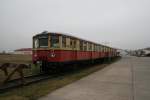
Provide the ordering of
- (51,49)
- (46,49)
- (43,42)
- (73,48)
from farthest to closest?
(73,48), (43,42), (46,49), (51,49)

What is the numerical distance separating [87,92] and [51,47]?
228 inches

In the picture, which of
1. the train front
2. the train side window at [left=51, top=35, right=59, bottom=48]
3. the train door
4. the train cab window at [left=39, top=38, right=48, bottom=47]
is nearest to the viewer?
the train front

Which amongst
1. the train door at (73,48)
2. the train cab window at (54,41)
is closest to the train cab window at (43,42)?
the train cab window at (54,41)

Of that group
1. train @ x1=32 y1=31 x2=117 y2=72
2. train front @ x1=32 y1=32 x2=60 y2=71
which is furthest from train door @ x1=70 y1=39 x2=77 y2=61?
train front @ x1=32 y1=32 x2=60 y2=71

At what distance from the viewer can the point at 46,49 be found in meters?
12.4

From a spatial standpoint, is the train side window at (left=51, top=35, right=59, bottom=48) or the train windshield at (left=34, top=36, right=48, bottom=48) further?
the train windshield at (left=34, top=36, right=48, bottom=48)

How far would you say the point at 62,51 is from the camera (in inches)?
491

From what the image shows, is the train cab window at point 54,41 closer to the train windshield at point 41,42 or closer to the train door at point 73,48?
the train windshield at point 41,42

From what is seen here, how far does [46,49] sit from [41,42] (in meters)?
0.81

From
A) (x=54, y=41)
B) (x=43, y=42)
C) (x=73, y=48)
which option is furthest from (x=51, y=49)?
(x=73, y=48)

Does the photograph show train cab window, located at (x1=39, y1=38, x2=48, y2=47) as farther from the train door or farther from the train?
the train door

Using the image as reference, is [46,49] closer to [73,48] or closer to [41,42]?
[41,42]

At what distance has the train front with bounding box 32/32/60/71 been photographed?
12219mm

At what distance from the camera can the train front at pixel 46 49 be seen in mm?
12219
